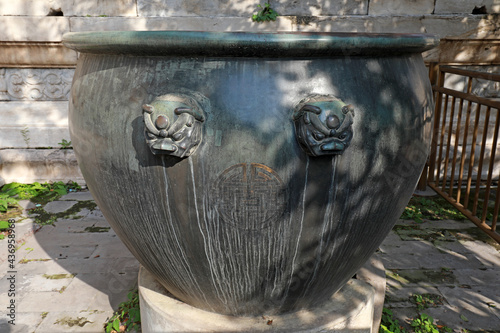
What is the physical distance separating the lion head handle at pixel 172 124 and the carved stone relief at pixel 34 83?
3376 millimetres

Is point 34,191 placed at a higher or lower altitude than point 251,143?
lower

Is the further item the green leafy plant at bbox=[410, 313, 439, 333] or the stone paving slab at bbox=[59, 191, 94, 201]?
the stone paving slab at bbox=[59, 191, 94, 201]

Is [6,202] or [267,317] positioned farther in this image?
[6,202]

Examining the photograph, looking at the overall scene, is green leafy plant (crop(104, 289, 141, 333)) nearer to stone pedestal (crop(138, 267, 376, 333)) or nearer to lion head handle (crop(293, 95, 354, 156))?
stone pedestal (crop(138, 267, 376, 333))

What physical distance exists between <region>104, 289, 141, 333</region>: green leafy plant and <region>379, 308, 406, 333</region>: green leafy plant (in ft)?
4.17

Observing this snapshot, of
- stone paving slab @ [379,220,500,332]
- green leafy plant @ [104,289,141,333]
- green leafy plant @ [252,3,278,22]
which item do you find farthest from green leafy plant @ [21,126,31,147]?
stone paving slab @ [379,220,500,332]

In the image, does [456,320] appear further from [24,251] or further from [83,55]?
[24,251]

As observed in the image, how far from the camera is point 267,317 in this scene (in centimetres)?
177

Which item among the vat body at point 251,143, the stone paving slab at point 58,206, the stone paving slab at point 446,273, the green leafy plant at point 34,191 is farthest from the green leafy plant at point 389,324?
the green leafy plant at point 34,191

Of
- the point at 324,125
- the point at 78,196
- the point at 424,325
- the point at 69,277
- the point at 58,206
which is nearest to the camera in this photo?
the point at 324,125

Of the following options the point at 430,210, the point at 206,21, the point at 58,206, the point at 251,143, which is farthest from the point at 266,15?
the point at 251,143

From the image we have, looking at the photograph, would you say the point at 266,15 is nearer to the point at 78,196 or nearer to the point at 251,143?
the point at 78,196

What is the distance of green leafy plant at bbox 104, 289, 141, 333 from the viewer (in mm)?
2201

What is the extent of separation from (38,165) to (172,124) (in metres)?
3.73
